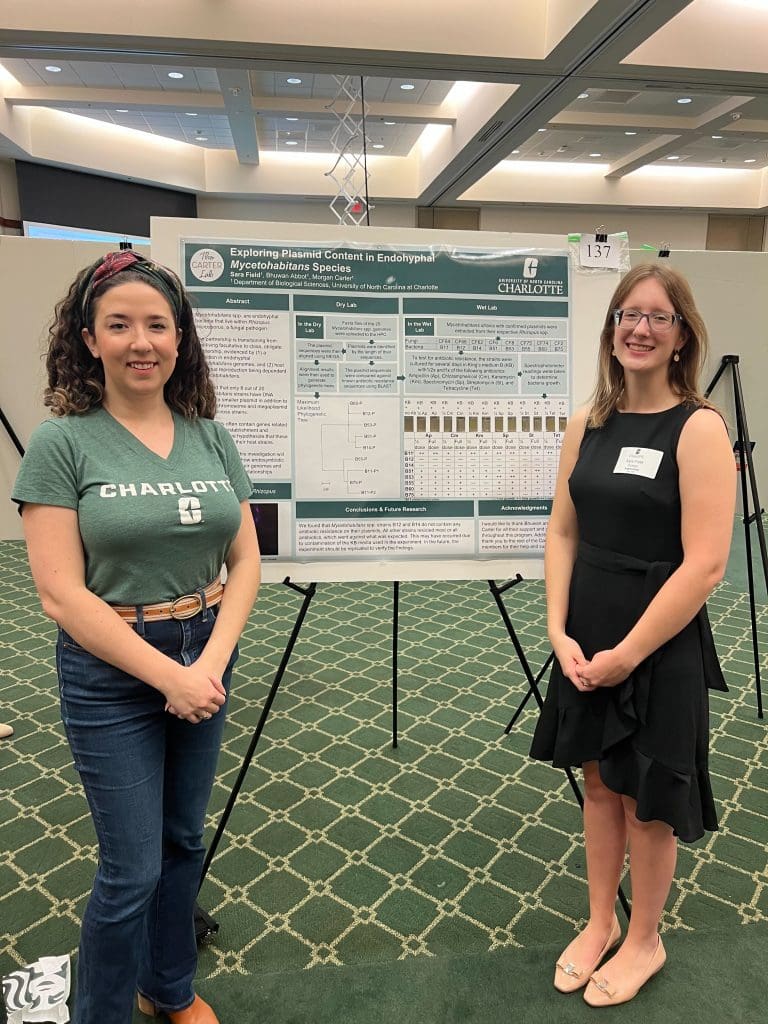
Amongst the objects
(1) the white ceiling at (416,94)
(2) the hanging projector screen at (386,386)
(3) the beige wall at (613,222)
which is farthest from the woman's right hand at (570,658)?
(3) the beige wall at (613,222)

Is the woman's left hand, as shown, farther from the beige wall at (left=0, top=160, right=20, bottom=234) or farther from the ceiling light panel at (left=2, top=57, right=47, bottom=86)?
the beige wall at (left=0, top=160, right=20, bottom=234)

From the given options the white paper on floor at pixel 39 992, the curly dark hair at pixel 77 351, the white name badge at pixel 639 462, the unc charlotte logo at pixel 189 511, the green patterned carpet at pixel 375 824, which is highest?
the curly dark hair at pixel 77 351

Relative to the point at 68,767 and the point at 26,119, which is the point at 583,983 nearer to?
the point at 68,767

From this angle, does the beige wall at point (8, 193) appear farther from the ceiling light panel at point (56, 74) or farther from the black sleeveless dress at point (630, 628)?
the black sleeveless dress at point (630, 628)

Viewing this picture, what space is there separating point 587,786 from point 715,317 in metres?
4.34

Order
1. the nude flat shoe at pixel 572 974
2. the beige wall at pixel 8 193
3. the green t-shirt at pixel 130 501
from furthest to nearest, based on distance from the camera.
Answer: the beige wall at pixel 8 193
the nude flat shoe at pixel 572 974
the green t-shirt at pixel 130 501

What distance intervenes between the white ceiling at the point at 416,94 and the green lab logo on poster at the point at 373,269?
130 inches

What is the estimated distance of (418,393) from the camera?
1759 millimetres

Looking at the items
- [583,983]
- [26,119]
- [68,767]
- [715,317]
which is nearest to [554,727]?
[583,983]

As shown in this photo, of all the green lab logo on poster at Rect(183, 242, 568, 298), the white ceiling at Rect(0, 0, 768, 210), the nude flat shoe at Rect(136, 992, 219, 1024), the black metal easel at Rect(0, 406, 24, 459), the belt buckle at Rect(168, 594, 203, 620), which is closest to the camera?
the belt buckle at Rect(168, 594, 203, 620)

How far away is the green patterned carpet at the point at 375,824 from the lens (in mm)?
1713

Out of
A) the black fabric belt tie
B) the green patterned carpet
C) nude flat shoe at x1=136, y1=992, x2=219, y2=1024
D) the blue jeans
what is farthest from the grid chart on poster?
nude flat shoe at x1=136, y1=992, x2=219, y2=1024

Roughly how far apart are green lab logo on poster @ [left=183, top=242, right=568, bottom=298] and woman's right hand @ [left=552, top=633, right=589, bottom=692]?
881 millimetres

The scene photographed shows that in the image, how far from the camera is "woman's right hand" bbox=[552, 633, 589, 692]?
1432 mm
